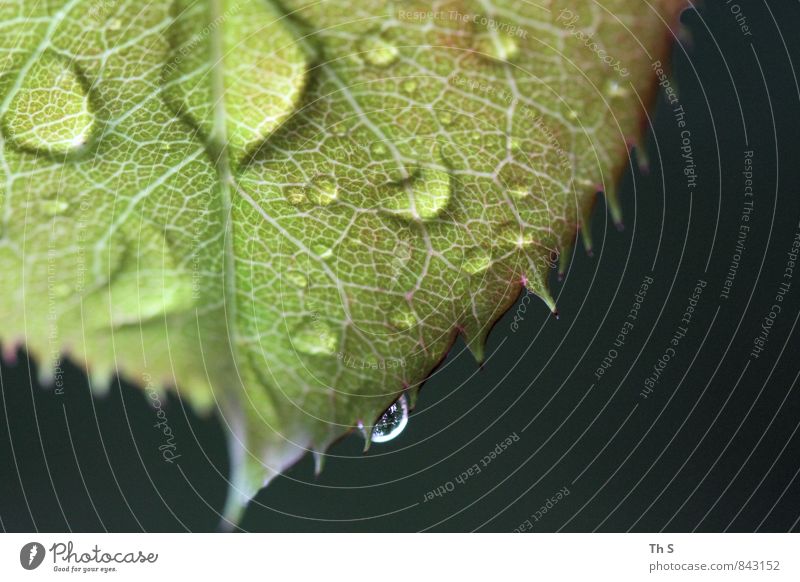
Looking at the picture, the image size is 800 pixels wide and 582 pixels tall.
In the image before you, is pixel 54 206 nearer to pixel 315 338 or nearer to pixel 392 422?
pixel 315 338

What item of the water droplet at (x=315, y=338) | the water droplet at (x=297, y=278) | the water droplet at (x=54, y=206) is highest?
the water droplet at (x=297, y=278)

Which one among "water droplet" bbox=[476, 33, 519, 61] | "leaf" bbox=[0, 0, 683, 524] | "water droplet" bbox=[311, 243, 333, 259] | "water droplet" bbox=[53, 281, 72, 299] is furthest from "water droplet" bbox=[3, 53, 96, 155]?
"water droplet" bbox=[476, 33, 519, 61]

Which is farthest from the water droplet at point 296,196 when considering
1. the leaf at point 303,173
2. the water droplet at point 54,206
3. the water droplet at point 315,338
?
the water droplet at point 54,206

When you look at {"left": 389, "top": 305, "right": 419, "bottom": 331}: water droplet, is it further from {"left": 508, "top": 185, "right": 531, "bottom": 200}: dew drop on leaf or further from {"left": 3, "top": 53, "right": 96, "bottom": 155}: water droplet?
{"left": 3, "top": 53, "right": 96, "bottom": 155}: water droplet

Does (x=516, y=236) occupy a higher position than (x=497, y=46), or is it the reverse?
(x=497, y=46)

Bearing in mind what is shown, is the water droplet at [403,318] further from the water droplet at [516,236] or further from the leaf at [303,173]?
the water droplet at [516,236]

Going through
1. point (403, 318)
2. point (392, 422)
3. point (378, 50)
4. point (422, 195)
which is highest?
point (378, 50)

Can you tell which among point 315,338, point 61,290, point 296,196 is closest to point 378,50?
point 296,196
